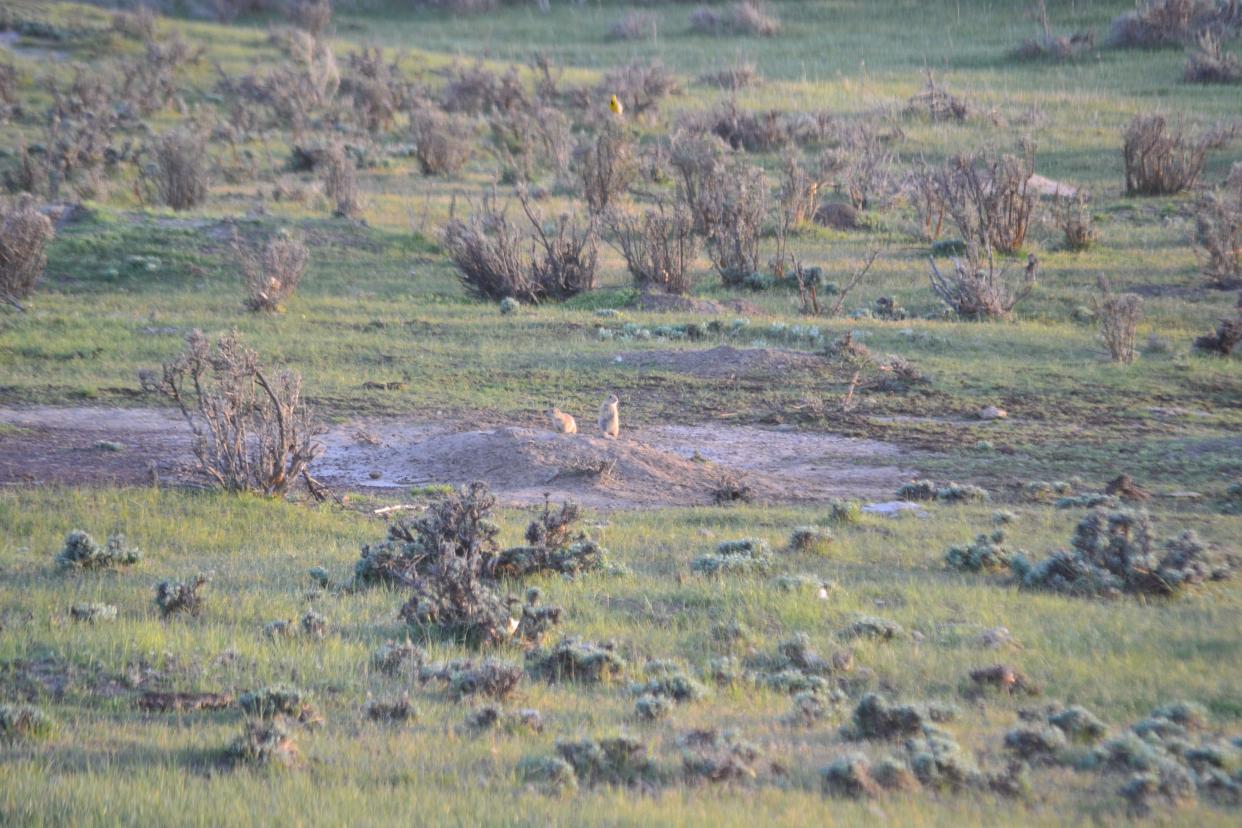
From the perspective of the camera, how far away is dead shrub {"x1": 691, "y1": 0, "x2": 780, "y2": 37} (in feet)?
125

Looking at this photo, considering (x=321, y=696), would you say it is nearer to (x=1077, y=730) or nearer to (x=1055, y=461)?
(x=1077, y=730)

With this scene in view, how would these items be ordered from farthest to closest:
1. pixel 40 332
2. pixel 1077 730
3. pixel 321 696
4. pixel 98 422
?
pixel 40 332 < pixel 98 422 < pixel 321 696 < pixel 1077 730

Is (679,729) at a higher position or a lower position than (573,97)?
lower

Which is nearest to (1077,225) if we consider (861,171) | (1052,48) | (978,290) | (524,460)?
(978,290)

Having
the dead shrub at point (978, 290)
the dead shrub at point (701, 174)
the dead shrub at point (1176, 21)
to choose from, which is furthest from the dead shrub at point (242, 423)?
the dead shrub at point (1176, 21)

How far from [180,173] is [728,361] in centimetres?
1073

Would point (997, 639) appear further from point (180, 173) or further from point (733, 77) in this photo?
point (733, 77)

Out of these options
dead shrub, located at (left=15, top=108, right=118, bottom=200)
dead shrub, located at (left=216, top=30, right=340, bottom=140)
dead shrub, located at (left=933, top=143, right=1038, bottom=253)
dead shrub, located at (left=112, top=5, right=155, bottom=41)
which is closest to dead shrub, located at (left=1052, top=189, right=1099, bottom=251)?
dead shrub, located at (left=933, top=143, right=1038, bottom=253)

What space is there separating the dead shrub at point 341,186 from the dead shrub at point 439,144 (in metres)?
3.39

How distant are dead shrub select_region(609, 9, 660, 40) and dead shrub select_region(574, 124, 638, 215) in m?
19.8

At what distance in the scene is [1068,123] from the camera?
26.2 meters

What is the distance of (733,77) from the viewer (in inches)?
1219

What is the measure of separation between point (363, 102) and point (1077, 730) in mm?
27338

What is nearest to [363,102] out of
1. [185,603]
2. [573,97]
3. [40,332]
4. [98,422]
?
[573,97]
